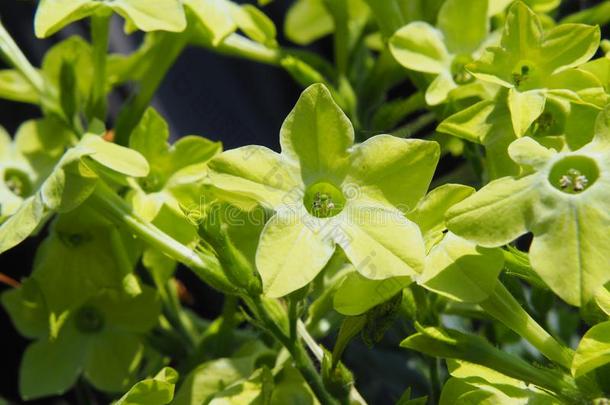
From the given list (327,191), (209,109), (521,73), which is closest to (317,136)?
(327,191)

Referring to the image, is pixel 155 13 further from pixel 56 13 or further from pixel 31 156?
pixel 31 156

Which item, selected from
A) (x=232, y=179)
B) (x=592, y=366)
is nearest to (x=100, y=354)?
(x=232, y=179)

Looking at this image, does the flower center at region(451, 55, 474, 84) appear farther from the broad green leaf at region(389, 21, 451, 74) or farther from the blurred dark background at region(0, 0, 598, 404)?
the blurred dark background at region(0, 0, 598, 404)

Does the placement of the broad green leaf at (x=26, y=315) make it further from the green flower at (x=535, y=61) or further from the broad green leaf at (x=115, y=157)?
the green flower at (x=535, y=61)

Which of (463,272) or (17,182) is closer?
(463,272)

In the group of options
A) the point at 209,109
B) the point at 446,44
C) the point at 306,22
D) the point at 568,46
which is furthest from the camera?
the point at 209,109

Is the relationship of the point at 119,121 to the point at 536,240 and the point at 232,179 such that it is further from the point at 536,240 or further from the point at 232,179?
the point at 536,240

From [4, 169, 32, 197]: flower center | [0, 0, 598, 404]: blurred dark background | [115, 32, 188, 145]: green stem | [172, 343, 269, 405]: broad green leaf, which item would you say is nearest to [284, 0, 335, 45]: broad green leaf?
[0, 0, 598, 404]: blurred dark background

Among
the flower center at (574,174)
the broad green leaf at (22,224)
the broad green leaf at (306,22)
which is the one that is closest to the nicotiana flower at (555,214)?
the flower center at (574,174)
